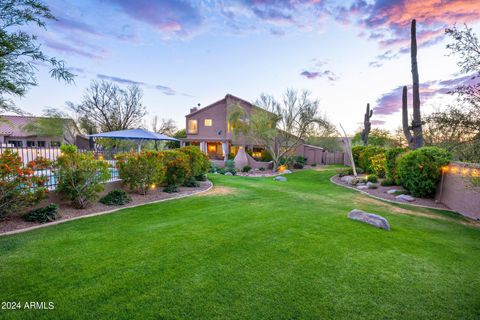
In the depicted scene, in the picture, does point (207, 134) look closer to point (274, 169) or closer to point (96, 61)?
point (274, 169)

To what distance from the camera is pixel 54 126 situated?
25.7 m

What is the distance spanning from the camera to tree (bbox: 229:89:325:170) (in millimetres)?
20656

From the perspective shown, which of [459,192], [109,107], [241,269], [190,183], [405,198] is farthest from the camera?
[109,107]

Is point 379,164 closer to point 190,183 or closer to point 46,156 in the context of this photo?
point 190,183

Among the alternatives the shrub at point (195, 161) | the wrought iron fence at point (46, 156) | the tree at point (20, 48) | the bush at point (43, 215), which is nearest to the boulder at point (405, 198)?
the shrub at point (195, 161)

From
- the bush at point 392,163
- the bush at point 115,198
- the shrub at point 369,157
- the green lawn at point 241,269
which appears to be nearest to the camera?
the green lawn at point 241,269

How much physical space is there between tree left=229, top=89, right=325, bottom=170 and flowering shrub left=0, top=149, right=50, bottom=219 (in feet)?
56.8

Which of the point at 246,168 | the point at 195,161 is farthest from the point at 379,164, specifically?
the point at 195,161

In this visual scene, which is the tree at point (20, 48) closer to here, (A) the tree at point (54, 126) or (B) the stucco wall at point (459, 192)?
(B) the stucco wall at point (459, 192)

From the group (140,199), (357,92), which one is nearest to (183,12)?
(140,199)

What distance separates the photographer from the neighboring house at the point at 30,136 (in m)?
23.6

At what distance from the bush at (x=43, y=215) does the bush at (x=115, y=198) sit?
1568 mm

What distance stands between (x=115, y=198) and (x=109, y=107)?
26.8 metres

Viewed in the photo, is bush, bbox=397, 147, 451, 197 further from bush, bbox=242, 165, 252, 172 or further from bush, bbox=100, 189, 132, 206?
bush, bbox=242, 165, 252, 172
